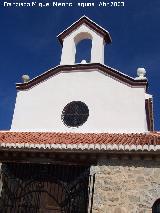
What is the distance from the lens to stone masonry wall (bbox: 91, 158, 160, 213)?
11.1 meters

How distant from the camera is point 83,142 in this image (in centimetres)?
1190

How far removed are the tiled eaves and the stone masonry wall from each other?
0.59 m

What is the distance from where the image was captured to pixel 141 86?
1520cm

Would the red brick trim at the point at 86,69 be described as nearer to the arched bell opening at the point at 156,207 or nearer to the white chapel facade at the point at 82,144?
the white chapel facade at the point at 82,144

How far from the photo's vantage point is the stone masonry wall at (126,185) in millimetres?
11094

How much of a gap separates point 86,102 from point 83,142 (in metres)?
3.87

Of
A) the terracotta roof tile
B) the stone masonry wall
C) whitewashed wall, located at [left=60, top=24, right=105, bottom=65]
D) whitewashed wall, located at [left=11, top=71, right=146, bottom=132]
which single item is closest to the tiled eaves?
the terracotta roof tile

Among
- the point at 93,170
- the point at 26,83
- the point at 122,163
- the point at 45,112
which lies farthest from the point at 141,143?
the point at 26,83

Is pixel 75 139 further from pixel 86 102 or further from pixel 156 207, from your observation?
pixel 156 207

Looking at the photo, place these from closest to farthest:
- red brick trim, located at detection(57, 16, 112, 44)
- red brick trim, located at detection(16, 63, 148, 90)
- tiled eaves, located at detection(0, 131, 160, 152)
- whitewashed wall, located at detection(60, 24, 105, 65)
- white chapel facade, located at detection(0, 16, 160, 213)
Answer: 1. tiled eaves, located at detection(0, 131, 160, 152)
2. white chapel facade, located at detection(0, 16, 160, 213)
3. red brick trim, located at detection(16, 63, 148, 90)
4. whitewashed wall, located at detection(60, 24, 105, 65)
5. red brick trim, located at detection(57, 16, 112, 44)

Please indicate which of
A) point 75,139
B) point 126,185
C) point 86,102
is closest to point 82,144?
point 75,139

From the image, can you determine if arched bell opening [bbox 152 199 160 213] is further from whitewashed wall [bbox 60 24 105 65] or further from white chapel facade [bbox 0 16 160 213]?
whitewashed wall [bbox 60 24 105 65]

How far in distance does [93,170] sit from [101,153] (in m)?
0.56

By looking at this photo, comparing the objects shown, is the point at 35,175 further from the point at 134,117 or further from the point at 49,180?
the point at 134,117
